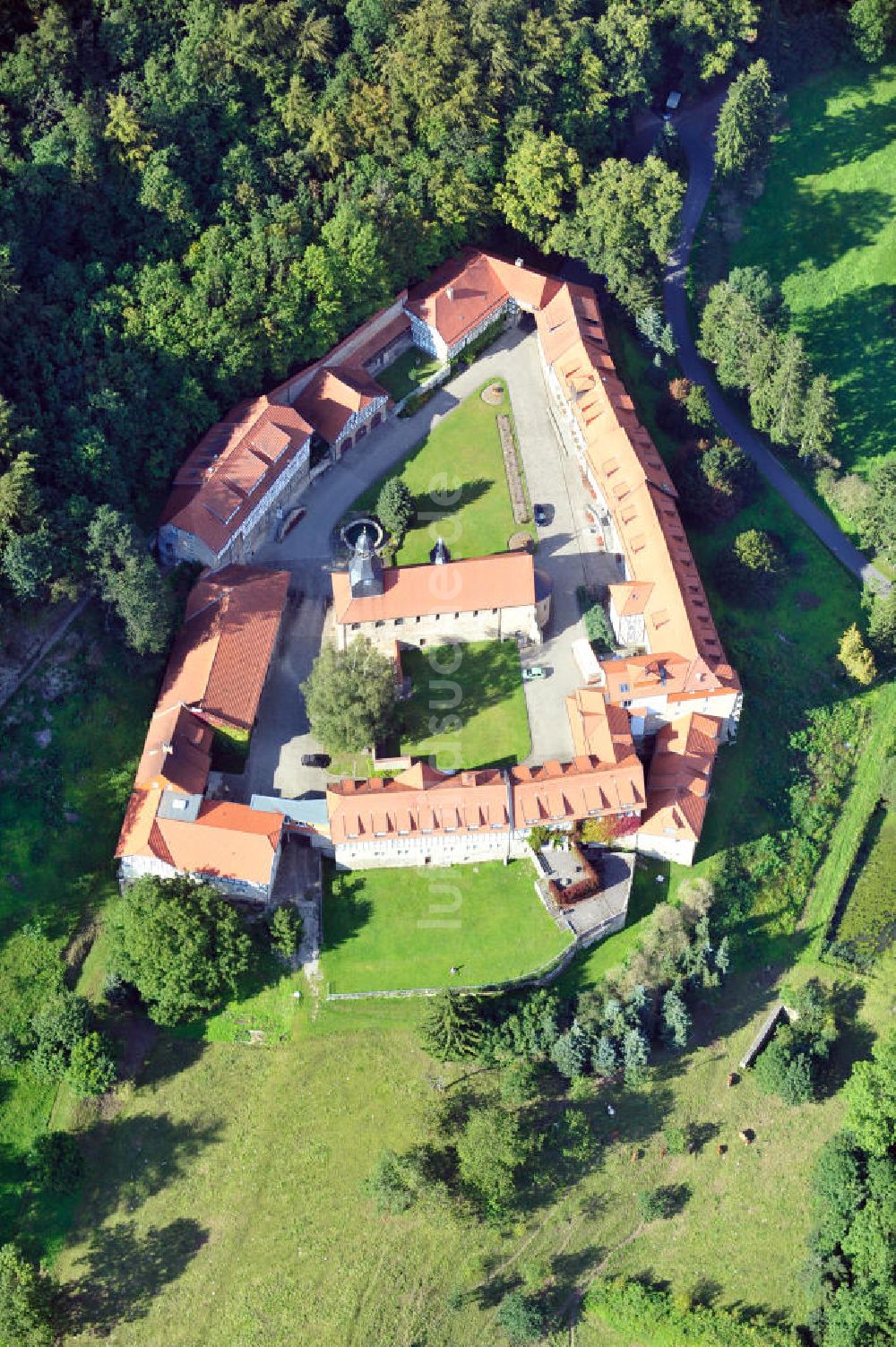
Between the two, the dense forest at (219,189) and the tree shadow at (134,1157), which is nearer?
the tree shadow at (134,1157)

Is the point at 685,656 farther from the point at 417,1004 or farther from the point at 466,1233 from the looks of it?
A: the point at 466,1233

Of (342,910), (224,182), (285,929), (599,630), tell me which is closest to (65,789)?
(285,929)

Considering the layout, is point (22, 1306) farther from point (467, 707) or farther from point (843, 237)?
point (843, 237)

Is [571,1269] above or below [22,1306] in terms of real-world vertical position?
below

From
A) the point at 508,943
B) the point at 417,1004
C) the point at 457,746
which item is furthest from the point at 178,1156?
the point at 457,746

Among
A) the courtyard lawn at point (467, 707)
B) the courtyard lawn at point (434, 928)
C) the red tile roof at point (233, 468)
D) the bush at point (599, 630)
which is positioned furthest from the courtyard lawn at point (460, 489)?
the courtyard lawn at point (434, 928)

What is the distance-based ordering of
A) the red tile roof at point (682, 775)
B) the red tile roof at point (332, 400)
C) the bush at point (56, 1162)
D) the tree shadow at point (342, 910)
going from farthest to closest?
the red tile roof at point (332, 400), the red tile roof at point (682, 775), the tree shadow at point (342, 910), the bush at point (56, 1162)

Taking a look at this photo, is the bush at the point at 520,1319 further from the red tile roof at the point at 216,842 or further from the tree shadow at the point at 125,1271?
the red tile roof at the point at 216,842

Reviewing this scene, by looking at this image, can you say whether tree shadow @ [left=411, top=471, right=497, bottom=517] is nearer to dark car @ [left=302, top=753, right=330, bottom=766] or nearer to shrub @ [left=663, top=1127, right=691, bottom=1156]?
dark car @ [left=302, top=753, right=330, bottom=766]

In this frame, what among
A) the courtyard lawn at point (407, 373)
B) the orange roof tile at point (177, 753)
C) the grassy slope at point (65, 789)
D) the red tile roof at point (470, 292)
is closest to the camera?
the grassy slope at point (65, 789)
